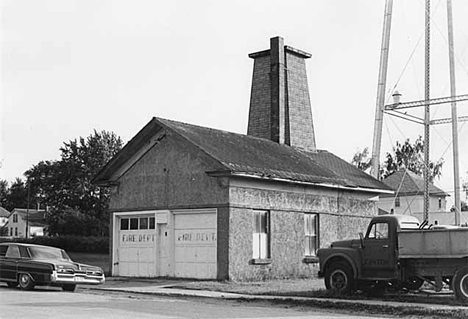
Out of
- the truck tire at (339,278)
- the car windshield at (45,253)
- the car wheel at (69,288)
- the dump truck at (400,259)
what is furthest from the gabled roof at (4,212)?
the dump truck at (400,259)

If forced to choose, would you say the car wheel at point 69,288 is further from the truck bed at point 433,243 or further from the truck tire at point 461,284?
the truck tire at point 461,284

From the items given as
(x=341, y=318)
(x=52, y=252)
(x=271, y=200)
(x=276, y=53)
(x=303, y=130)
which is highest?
(x=276, y=53)

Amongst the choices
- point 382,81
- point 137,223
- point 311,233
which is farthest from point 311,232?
point 382,81

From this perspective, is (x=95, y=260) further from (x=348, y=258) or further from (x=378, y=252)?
(x=378, y=252)

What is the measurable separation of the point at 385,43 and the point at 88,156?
2286 inches

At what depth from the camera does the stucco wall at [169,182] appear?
2520 cm

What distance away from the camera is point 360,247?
774 inches

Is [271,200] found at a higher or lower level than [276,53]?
lower

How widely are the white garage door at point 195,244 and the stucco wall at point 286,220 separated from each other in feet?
2.82

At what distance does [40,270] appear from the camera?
67.1 ft

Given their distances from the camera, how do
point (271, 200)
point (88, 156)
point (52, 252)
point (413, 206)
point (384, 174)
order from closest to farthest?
point (52, 252)
point (271, 200)
point (413, 206)
point (384, 174)
point (88, 156)

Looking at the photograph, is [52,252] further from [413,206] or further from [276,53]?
[413,206]

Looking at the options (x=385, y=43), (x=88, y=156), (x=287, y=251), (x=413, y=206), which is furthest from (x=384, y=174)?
(x=287, y=251)

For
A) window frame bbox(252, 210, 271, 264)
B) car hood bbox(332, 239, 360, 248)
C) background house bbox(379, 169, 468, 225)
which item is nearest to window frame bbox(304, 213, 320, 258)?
window frame bbox(252, 210, 271, 264)
